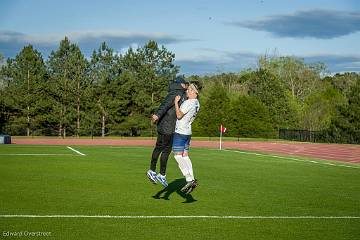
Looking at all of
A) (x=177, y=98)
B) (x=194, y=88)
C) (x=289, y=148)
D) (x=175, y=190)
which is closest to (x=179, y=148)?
(x=177, y=98)

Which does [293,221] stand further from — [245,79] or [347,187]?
[245,79]

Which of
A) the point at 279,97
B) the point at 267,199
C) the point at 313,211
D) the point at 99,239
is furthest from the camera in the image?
the point at 279,97

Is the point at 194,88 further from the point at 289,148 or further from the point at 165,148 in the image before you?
the point at 289,148

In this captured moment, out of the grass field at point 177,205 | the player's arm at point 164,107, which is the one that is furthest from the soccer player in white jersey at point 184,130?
the grass field at point 177,205

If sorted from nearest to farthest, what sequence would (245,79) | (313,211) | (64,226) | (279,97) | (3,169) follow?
(64,226) → (313,211) → (3,169) → (279,97) → (245,79)

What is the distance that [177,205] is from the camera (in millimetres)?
9438

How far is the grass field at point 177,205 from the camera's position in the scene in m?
7.19

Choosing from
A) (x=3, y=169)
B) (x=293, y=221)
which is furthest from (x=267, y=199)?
(x=3, y=169)

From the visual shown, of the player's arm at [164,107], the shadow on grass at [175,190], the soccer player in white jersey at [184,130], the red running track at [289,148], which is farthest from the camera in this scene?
the red running track at [289,148]

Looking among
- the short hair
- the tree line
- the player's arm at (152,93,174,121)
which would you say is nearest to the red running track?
the tree line

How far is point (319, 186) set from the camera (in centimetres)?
1336

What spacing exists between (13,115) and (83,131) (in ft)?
25.0

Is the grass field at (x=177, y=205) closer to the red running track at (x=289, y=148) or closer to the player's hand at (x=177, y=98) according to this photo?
the player's hand at (x=177, y=98)

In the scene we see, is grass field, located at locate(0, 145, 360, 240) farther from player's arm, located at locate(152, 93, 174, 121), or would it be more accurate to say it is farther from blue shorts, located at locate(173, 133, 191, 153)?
player's arm, located at locate(152, 93, 174, 121)
